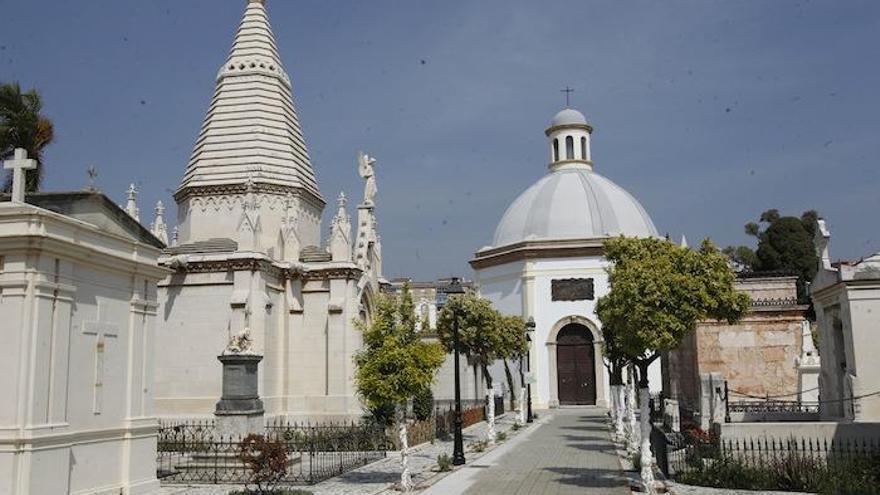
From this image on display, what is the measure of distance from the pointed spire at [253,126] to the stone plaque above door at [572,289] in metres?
20.2

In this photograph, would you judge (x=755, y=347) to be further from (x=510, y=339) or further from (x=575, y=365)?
(x=575, y=365)

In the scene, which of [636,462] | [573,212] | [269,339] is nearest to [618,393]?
[636,462]

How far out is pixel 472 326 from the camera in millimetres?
33062

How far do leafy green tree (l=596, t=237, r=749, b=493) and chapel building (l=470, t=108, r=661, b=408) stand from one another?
99.8 feet

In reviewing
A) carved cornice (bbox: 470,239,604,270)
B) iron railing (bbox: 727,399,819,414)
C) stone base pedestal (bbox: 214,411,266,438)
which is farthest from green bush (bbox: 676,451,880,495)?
carved cornice (bbox: 470,239,604,270)

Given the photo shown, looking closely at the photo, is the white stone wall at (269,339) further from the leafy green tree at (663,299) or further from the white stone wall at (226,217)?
the leafy green tree at (663,299)

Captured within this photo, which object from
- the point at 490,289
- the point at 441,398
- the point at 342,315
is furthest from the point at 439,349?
the point at 490,289

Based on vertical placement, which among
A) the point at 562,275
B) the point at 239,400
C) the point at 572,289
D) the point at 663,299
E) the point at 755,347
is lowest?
the point at 239,400

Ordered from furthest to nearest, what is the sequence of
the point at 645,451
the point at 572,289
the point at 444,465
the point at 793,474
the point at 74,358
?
the point at 572,289, the point at 444,465, the point at 645,451, the point at 793,474, the point at 74,358

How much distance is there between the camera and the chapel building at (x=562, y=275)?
49.7 metres

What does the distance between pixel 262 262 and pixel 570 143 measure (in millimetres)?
34637

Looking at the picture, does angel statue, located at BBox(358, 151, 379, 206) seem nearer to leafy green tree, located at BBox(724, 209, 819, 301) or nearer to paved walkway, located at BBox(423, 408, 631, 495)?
paved walkway, located at BBox(423, 408, 631, 495)

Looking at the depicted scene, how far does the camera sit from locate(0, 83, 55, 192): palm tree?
2336 centimetres

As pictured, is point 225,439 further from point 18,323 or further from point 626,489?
A: point 626,489
